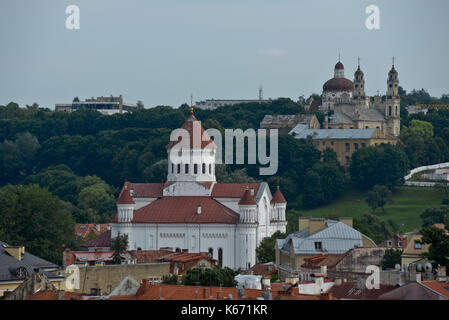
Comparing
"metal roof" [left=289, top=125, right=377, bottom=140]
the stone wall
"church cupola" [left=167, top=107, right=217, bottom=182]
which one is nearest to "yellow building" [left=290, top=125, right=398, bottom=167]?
"metal roof" [left=289, top=125, right=377, bottom=140]

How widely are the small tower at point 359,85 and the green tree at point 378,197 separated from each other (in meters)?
40.1

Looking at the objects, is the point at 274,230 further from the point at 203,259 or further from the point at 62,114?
the point at 62,114

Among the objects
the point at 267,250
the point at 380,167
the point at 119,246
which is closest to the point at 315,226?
the point at 267,250

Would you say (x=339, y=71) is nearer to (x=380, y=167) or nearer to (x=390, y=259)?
(x=380, y=167)

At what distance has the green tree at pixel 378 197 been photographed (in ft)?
379

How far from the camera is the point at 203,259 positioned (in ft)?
214

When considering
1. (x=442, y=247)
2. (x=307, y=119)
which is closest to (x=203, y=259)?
(x=442, y=247)

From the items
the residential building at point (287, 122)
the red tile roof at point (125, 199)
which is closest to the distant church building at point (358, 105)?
the residential building at point (287, 122)

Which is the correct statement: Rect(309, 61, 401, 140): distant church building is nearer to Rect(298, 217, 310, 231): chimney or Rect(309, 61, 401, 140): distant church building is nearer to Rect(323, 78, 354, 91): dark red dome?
Rect(323, 78, 354, 91): dark red dome

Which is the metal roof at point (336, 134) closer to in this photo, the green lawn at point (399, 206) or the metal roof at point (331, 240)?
the green lawn at point (399, 206)

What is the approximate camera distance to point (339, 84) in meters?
163

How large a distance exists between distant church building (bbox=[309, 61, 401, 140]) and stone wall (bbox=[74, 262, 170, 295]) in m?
89.2

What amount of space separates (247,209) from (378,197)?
35.6 m

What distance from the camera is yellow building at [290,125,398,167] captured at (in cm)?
14000
